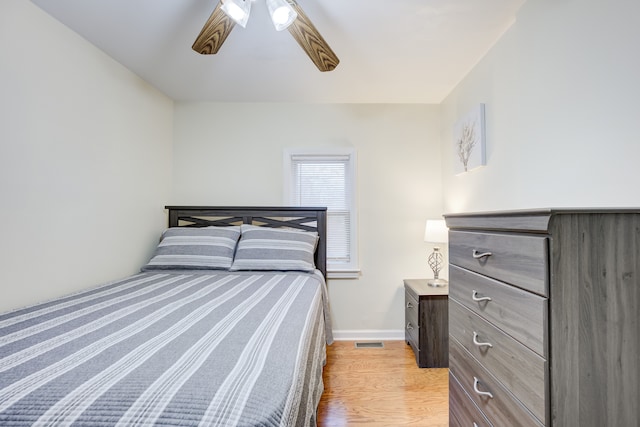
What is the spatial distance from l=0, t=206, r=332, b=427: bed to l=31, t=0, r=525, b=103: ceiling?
5.19 feet

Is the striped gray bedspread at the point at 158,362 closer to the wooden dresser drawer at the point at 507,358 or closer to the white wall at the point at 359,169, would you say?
the wooden dresser drawer at the point at 507,358

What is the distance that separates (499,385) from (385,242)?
195 cm

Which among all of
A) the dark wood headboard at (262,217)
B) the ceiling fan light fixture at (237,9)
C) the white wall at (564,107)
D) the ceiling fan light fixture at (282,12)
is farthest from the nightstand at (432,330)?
the ceiling fan light fixture at (237,9)

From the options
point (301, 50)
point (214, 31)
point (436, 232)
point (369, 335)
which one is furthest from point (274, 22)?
point (369, 335)

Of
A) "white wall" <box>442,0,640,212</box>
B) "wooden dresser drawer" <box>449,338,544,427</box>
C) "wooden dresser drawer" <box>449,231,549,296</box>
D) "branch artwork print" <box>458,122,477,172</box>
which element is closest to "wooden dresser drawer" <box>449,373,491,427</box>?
"wooden dresser drawer" <box>449,338,544,427</box>

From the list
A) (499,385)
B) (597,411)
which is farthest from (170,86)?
(597,411)

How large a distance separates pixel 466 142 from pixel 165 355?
2.38m

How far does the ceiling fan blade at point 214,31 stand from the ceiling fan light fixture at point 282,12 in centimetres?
24

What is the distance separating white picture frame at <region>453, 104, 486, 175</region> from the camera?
2092 millimetres

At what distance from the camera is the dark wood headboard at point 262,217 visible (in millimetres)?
2801

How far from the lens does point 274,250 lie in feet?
7.98

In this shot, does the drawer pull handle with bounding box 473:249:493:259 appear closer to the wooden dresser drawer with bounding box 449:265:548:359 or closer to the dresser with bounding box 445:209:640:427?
the wooden dresser drawer with bounding box 449:265:548:359

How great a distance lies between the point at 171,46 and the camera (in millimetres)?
2002

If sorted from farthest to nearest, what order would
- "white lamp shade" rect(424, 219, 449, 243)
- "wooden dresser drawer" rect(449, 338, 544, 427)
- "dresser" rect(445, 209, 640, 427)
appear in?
"white lamp shade" rect(424, 219, 449, 243)
"wooden dresser drawer" rect(449, 338, 544, 427)
"dresser" rect(445, 209, 640, 427)
